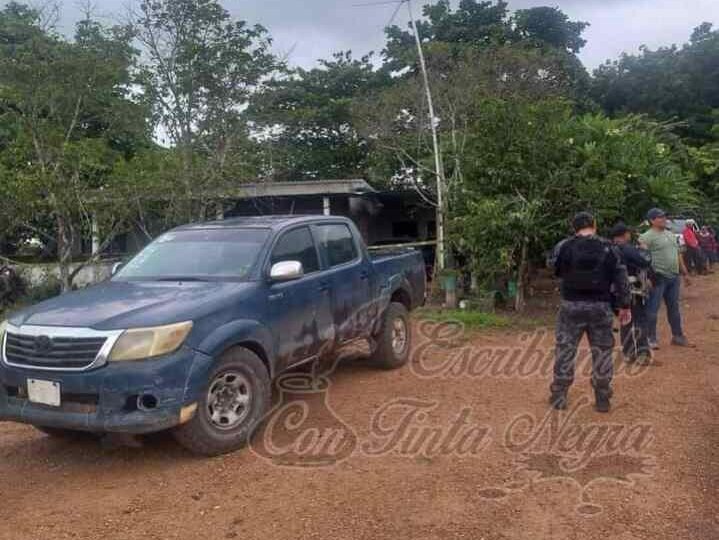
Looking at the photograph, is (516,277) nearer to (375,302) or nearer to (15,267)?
(375,302)

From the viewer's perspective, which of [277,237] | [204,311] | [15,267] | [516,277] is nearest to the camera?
[204,311]

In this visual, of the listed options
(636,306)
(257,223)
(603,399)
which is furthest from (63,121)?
(603,399)

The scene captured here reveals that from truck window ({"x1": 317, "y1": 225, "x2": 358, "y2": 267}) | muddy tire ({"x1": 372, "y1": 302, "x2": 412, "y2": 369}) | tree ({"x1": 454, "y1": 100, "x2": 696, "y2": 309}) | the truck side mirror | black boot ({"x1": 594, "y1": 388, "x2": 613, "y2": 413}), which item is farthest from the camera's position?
tree ({"x1": 454, "y1": 100, "x2": 696, "y2": 309})

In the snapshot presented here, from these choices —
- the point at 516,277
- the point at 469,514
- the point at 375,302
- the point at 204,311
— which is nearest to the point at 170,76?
the point at 516,277

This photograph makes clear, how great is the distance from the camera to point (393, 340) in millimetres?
6961

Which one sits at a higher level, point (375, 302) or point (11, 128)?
point (11, 128)

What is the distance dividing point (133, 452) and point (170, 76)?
12.6m

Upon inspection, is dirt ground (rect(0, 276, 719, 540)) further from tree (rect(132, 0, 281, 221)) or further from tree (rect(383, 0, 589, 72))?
tree (rect(383, 0, 589, 72))

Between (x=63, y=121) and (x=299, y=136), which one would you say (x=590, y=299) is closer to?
(x=63, y=121)

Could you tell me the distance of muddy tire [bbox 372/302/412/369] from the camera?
6.86 metres

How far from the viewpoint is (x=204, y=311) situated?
443cm

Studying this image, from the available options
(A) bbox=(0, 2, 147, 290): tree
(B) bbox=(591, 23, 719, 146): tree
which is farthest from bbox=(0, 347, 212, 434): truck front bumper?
(B) bbox=(591, 23, 719, 146): tree

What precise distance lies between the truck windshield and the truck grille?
1128 mm

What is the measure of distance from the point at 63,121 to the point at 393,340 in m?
9.63
